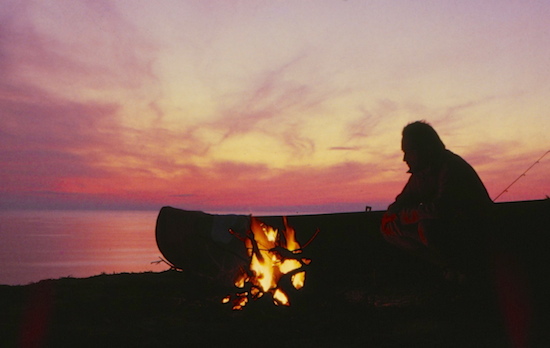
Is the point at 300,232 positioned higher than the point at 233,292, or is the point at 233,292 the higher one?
the point at 300,232

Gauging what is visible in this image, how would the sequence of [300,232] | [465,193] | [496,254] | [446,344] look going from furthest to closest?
[300,232], [496,254], [465,193], [446,344]

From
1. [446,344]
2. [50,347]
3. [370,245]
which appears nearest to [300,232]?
[370,245]

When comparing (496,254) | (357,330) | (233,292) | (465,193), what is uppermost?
(465,193)

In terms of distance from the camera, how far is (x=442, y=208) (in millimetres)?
4750

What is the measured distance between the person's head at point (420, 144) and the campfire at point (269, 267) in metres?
1.89

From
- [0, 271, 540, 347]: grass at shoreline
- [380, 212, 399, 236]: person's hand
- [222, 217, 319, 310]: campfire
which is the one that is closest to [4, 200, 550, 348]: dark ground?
[0, 271, 540, 347]: grass at shoreline

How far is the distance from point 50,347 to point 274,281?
8.79ft

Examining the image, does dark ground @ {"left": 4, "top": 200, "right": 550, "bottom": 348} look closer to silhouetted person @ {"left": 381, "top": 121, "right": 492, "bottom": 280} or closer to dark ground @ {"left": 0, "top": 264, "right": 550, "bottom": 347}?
dark ground @ {"left": 0, "top": 264, "right": 550, "bottom": 347}

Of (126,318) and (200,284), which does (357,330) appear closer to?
(126,318)

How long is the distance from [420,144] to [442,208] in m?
0.80

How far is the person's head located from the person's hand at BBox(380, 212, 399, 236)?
2.57 ft

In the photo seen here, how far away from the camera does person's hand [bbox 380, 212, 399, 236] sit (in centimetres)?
551

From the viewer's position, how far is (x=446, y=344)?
12.6ft

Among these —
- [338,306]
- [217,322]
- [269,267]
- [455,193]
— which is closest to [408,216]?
[455,193]
